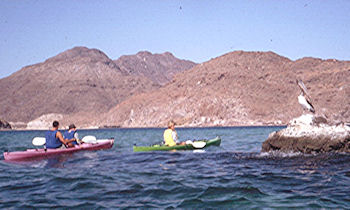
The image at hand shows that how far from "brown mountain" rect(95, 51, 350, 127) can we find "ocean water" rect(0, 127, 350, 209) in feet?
320

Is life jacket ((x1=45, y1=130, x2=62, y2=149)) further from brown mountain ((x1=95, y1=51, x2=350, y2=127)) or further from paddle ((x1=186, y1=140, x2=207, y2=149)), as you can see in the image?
brown mountain ((x1=95, y1=51, x2=350, y2=127))

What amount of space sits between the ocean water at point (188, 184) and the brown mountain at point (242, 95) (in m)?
97.6

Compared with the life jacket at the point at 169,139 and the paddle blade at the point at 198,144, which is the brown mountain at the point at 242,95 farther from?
the life jacket at the point at 169,139

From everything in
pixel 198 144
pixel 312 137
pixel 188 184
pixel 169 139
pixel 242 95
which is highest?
pixel 242 95

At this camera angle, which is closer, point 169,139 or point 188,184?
point 188,184

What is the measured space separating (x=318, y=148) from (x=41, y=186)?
10402mm

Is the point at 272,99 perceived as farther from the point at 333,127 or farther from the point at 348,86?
the point at 333,127

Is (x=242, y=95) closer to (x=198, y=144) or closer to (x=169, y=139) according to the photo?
(x=198, y=144)

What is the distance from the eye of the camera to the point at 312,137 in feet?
49.3

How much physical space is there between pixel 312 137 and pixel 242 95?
11169 cm

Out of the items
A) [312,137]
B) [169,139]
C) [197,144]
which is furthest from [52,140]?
[312,137]

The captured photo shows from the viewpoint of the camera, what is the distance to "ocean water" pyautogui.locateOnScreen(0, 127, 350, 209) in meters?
7.92

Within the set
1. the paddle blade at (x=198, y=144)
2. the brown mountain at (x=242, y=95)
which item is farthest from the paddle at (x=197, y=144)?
the brown mountain at (x=242, y=95)

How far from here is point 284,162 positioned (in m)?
13.3
